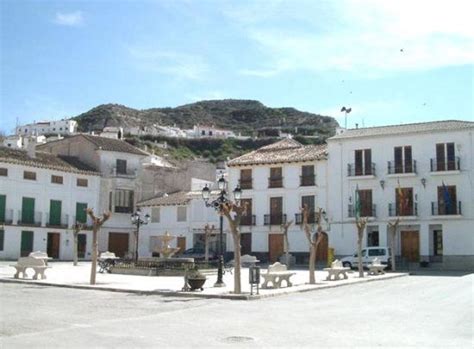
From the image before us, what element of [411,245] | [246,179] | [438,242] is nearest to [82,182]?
[246,179]

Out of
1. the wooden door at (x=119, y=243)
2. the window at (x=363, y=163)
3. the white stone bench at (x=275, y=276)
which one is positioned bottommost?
the white stone bench at (x=275, y=276)

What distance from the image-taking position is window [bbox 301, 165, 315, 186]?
153ft

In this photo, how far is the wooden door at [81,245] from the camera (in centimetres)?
5075

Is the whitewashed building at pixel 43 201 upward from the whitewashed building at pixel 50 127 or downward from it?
downward

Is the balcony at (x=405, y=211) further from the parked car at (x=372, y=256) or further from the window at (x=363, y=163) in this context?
the parked car at (x=372, y=256)

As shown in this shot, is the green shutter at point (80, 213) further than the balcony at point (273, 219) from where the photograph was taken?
Yes

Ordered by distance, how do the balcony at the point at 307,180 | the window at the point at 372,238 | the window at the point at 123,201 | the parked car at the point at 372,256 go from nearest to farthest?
the parked car at the point at 372,256
the window at the point at 372,238
the balcony at the point at 307,180
the window at the point at 123,201

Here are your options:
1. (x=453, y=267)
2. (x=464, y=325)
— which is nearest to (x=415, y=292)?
(x=464, y=325)

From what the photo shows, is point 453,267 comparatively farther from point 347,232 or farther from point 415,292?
point 415,292

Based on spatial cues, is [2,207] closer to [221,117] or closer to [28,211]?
[28,211]

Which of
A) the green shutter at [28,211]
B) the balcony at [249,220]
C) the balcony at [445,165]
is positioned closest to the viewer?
the balcony at [445,165]

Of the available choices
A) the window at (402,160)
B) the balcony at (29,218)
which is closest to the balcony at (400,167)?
the window at (402,160)

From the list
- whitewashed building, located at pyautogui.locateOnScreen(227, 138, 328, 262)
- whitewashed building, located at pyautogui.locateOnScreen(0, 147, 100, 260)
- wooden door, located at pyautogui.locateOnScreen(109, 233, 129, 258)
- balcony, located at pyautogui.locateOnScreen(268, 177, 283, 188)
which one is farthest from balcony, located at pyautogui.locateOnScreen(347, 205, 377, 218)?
whitewashed building, located at pyautogui.locateOnScreen(0, 147, 100, 260)

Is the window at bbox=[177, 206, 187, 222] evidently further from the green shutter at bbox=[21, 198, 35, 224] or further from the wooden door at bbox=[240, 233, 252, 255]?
the green shutter at bbox=[21, 198, 35, 224]
